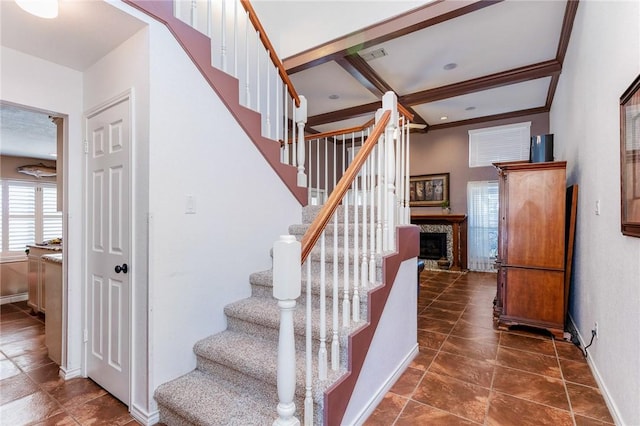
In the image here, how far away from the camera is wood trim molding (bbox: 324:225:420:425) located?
1482 mm

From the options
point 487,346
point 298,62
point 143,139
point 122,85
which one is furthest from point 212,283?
point 298,62

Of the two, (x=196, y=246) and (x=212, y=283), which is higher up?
(x=196, y=246)

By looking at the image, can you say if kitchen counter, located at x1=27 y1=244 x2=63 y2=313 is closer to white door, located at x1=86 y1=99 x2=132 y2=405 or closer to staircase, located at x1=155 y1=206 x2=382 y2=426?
white door, located at x1=86 y1=99 x2=132 y2=405

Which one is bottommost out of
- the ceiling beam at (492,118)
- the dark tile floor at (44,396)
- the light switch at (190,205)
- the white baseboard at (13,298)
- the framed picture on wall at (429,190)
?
the white baseboard at (13,298)

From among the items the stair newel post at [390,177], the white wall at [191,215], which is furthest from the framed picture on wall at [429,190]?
the white wall at [191,215]

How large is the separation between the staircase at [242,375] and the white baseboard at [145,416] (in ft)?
0.13

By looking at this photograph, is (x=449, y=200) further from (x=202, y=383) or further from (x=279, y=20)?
(x=202, y=383)

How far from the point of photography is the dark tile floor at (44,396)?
6.01 ft

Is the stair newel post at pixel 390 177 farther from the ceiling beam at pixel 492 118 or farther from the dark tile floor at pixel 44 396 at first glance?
the ceiling beam at pixel 492 118

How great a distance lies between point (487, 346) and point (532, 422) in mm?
1070

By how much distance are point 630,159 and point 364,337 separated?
1695 millimetres

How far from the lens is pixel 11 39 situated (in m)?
1.90

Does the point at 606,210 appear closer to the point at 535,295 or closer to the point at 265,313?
the point at 535,295

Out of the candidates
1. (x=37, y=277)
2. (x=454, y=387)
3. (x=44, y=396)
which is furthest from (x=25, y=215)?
(x=454, y=387)
